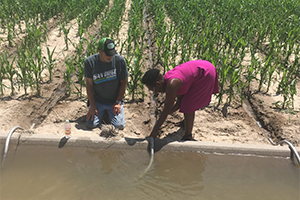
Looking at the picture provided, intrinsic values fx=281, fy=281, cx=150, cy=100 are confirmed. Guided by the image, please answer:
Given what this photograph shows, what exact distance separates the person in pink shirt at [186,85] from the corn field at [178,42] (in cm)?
106

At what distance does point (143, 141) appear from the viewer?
3082 millimetres

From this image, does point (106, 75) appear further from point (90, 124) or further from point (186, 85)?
point (186, 85)

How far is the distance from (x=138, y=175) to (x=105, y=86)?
1355 mm

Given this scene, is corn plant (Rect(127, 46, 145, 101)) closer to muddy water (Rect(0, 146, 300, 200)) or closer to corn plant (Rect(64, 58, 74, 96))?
corn plant (Rect(64, 58, 74, 96))

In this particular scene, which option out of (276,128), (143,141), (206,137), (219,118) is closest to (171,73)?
(143,141)

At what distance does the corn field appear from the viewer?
14.0 ft

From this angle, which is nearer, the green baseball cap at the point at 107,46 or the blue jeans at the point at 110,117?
the green baseball cap at the point at 107,46

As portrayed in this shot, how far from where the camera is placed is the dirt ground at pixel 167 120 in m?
3.53

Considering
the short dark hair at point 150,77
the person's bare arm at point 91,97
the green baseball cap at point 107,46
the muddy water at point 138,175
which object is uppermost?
the green baseball cap at point 107,46

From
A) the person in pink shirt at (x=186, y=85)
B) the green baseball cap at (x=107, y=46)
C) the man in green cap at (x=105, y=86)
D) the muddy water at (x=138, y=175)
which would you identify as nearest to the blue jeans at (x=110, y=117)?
the man in green cap at (x=105, y=86)

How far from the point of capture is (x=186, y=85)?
2936mm

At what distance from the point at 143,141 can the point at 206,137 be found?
90 centimetres

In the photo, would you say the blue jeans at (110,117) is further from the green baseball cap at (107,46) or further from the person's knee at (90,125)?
the green baseball cap at (107,46)

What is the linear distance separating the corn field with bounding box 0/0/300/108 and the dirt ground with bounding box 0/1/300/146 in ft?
0.58
